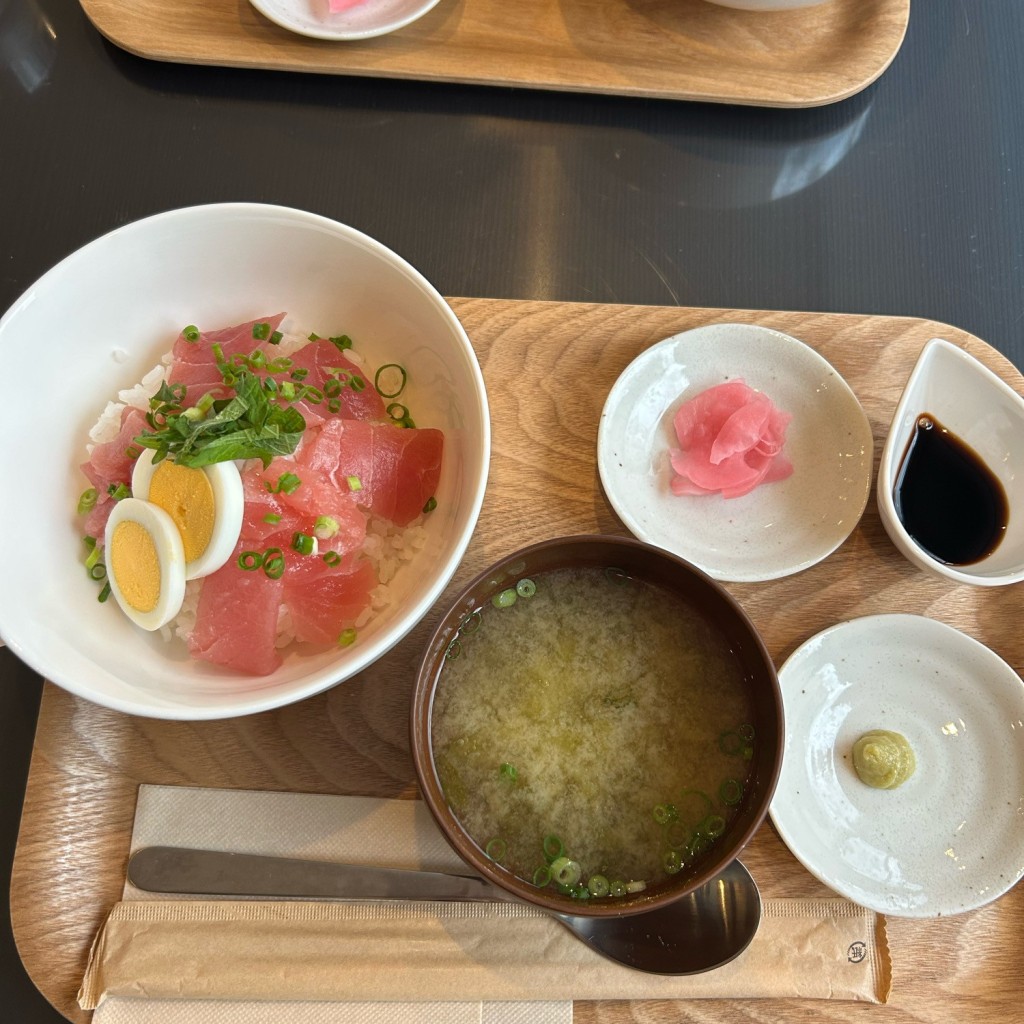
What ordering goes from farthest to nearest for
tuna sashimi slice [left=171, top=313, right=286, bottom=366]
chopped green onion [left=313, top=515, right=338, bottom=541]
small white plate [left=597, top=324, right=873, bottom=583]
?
small white plate [left=597, top=324, right=873, bottom=583] < tuna sashimi slice [left=171, top=313, right=286, bottom=366] < chopped green onion [left=313, top=515, right=338, bottom=541]

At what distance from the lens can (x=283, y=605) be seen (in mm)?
1388

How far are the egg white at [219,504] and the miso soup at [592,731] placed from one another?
1.42 ft

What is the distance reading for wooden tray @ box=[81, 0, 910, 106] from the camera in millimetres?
1917

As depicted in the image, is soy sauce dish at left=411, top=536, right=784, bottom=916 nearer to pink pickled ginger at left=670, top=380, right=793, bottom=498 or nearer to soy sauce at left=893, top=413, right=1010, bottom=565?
pink pickled ginger at left=670, top=380, right=793, bottom=498

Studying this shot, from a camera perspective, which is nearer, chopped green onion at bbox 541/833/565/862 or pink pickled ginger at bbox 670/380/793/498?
chopped green onion at bbox 541/833/565/862

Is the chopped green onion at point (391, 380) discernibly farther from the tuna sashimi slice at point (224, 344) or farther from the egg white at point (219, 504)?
the egg white at point (219, 504)

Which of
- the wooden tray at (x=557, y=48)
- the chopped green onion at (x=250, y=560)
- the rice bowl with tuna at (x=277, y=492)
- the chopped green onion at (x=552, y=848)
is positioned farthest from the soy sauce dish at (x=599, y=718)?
the wooden tray at (x=557, y=48)

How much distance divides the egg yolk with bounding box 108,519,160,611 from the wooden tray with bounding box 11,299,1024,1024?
0.93 feet

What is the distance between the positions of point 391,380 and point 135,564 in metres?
0.59

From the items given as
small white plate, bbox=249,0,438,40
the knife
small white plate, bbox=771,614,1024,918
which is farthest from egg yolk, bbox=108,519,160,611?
small white plate, bbox=249,0,438,40

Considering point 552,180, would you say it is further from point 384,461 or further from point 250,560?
point 250,560

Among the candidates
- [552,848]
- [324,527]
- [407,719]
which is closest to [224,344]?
[324,527]

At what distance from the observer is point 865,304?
1.93m

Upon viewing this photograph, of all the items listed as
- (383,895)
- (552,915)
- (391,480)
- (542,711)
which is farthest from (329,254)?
(552,915)
